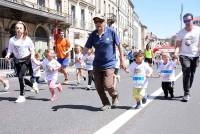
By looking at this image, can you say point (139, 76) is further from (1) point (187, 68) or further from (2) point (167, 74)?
(2) point (167, 74)

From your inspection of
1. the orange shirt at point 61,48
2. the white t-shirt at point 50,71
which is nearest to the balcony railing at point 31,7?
the orange shirt at point 61,48

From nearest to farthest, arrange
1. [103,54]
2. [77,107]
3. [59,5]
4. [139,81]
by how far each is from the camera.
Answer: [103,54], [139,81], [77,107], [59,5]

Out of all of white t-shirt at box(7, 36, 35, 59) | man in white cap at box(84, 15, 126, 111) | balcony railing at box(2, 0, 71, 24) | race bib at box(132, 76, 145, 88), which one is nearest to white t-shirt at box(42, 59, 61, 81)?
white t-shirt at box(7, 36, 35, 59)

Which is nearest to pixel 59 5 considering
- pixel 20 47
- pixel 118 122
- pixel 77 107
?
pixel 20 47

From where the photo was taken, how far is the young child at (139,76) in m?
7.64

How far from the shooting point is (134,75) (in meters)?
7.75

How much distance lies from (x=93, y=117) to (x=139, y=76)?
4.59 feet

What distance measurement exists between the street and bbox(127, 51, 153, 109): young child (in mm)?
286

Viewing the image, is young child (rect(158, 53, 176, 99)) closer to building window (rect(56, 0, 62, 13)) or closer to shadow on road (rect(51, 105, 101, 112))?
shadow on road (rect(51, 105, 101, 112))

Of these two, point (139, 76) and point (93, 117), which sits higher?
point (139, 76)

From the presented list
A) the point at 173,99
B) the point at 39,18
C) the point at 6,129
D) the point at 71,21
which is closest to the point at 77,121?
the point at 6,129

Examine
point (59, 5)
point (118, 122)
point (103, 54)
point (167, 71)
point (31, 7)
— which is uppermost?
point (59, 5)

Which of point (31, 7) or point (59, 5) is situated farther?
point (59, 5)

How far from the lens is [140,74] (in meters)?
7.71
